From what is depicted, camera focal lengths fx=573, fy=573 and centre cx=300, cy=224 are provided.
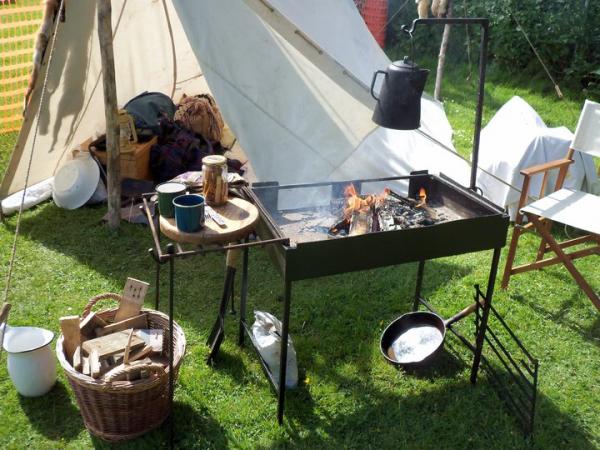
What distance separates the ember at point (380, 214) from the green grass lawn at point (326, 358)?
0.87 meters

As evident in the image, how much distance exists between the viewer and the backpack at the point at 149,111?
5.12 meters

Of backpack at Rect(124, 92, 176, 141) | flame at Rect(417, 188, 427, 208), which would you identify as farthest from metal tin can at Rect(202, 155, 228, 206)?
backpack at Rect(124, 92, 176, 141)

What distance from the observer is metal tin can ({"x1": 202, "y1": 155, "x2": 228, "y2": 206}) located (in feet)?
8.27

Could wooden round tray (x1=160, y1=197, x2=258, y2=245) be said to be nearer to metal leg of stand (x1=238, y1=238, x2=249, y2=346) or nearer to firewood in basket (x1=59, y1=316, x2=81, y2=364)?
metal leg of stand (x1=238, y1=238, x2=249, y2=346)

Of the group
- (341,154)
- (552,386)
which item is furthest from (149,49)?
(552,386)

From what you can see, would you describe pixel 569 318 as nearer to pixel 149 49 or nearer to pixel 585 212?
pixel 585 212

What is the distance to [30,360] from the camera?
2689 mm

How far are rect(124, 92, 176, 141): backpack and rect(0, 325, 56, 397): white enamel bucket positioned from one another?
2637mm

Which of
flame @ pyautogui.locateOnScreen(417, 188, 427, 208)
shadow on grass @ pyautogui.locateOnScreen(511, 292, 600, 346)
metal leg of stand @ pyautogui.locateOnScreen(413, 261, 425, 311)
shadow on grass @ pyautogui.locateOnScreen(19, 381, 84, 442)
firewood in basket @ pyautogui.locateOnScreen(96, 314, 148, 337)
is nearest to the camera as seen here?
shadow on grass @ pyautogui.locateOnScreen(19, 381, 84, 442)

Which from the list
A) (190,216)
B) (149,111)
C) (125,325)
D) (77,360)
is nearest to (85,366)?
(77,360)

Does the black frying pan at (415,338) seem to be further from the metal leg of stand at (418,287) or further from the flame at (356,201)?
the flame at (356,201)

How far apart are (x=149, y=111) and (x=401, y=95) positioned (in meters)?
3.37

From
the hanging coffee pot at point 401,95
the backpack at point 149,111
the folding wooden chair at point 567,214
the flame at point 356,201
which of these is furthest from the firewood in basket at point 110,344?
the backpack at point 149,111

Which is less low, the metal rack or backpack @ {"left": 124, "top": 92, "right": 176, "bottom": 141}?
backpack @ {"left": 124, "top": 92, "right": 176, "bottom": 141}
